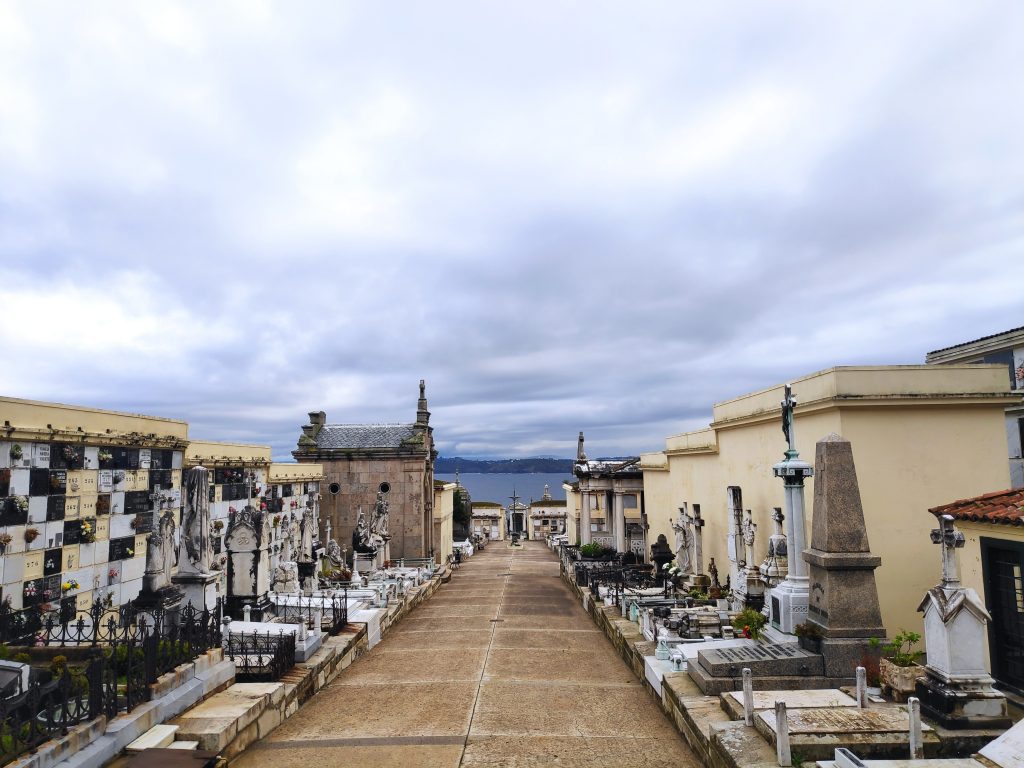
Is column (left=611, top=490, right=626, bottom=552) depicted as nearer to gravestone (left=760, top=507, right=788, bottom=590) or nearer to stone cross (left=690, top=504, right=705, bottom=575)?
stone cross (left=690, top=504, right=705, bottom=575)

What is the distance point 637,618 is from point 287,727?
8472 mm

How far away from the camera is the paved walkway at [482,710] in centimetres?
805

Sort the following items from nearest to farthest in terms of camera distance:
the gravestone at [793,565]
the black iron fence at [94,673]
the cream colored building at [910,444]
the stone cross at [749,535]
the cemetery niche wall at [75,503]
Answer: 1. the black iron fence at [94,673]
2. the gravestone at [793,565]
3. the cemetery niche wall at [75,503]
4. the cream colored building at [910,444]
5. the stone cross at [749,535]

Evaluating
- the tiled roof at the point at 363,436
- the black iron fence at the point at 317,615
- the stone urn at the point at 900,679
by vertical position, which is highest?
the tiled roof at the point at 363,436

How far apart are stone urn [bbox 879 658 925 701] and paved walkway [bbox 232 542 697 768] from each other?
8.99 feet

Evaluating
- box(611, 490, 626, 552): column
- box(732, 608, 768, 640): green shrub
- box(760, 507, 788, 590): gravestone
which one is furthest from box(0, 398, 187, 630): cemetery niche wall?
box(611, 490, 626, 552): column

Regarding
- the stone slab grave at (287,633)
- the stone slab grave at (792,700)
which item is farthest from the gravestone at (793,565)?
the stone slab grave at (287,633)

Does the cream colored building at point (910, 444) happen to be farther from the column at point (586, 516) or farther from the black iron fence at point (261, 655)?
the column at point (586, 516)

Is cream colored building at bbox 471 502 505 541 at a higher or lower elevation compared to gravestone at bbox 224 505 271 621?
lower

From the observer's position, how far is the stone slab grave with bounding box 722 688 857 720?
7941mm

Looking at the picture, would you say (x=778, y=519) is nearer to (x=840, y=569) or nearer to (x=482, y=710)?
(x=840, y=569)

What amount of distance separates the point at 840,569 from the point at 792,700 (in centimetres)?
225

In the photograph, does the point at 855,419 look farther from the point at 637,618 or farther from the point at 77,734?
the point at 77,734

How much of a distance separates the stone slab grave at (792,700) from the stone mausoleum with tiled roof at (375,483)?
24.1 metres
